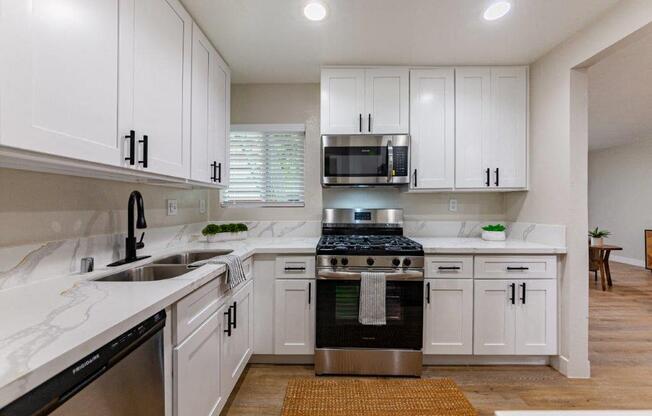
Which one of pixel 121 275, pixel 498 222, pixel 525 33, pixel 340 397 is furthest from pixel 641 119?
pixel 121 275

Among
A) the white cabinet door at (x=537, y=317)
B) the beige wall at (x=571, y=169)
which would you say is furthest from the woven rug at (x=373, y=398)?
the beige wall at (x=571, y=169)

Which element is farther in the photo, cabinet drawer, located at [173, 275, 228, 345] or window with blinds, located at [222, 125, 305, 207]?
window with blinds, located at [222, 125, 305, 207]

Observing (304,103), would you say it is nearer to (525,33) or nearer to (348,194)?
(348,194)

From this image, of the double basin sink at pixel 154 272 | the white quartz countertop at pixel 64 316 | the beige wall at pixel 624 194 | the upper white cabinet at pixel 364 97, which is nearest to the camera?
the white quartz countertop at pixel 64 316

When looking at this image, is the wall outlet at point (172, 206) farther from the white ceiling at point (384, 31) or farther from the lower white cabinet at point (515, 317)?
the lower white cabinet at point (515, 317)

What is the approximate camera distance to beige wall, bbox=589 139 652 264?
6199mm

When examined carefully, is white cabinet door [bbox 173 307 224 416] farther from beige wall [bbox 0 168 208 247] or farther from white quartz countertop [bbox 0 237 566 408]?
beige wall [bbox 0 168 208 247]

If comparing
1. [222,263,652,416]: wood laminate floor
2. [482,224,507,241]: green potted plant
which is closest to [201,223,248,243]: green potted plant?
[222,263,652,416]: wood laminate floor

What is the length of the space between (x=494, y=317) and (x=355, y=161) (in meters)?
1.62

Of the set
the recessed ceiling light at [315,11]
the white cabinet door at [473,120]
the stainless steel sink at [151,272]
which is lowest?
the stainless steel sink at [151,272]

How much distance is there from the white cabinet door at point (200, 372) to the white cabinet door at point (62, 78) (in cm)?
83

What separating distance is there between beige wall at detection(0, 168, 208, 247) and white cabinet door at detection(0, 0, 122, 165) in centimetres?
34

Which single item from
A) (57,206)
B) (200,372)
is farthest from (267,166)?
(200,372)

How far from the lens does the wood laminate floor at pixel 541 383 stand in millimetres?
1918
